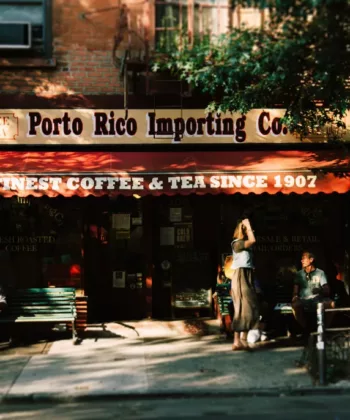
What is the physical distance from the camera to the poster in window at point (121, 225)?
1091 centimetres

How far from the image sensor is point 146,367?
805 cm

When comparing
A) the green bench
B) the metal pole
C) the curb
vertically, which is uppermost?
the green bench

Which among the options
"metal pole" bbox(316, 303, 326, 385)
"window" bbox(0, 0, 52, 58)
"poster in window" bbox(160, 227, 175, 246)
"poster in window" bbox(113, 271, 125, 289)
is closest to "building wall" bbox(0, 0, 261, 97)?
"window" bbox(0, 0, 52, 58)

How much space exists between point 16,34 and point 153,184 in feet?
11.6

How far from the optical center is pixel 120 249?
10.9 meters

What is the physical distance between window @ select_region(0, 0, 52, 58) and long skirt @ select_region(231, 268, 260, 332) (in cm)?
484

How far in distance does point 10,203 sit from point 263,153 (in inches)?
171

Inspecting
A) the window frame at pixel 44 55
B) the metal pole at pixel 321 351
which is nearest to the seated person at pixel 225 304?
the metal pole at pixel 321 351

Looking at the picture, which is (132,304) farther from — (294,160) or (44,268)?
(294,160)

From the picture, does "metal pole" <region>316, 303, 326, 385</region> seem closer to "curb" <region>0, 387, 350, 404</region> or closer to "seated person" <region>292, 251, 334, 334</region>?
"curb" <region>0, 387, 350, 404</region>

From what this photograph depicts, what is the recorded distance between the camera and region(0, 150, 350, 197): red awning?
29.1 feet

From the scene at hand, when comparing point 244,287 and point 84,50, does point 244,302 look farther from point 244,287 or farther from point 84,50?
point 84,50

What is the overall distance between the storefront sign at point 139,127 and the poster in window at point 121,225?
1485 millimetres

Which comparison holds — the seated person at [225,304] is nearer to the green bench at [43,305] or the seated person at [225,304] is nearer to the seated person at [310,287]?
the seated person at [310,287]
